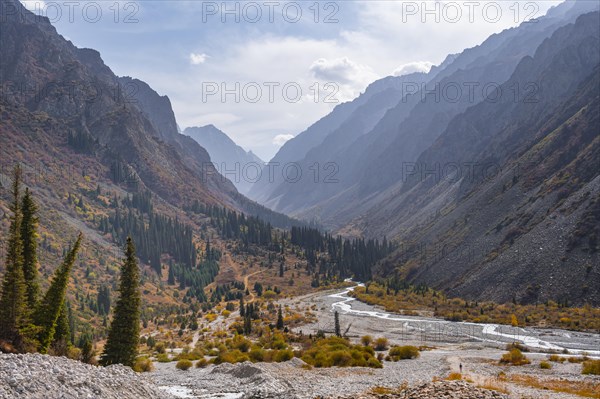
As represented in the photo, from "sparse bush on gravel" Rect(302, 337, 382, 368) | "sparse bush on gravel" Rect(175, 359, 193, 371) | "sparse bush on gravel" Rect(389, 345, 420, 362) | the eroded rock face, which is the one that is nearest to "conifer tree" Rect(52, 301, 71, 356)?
"sparse bush on gravel" Rect(175, 359, 193, 371)

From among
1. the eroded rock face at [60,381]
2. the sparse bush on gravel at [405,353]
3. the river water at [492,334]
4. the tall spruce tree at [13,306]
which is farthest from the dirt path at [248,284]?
the eroded rock face at [60,381]

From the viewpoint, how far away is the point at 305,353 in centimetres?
4541

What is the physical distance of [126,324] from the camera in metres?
37.4

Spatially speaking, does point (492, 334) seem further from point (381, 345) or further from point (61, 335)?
point (61, 335)

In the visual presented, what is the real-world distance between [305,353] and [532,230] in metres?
80.6

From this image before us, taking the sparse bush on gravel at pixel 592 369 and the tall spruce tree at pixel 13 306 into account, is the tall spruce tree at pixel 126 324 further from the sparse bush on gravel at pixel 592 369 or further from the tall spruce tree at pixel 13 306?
the sparse bush on gravel at pixel 592 369

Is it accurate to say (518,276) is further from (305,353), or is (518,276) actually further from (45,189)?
(45,189)

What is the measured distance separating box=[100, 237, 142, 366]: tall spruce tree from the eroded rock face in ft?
39.1

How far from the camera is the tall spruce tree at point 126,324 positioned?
36688 mm

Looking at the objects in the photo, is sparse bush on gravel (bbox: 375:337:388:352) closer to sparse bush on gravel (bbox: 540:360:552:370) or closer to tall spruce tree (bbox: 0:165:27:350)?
sparse bush on gravel (bbox: 540:360:552:370)

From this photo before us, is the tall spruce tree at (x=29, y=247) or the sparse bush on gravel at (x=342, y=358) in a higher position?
the tall spruce tree at (x=29, y=247)

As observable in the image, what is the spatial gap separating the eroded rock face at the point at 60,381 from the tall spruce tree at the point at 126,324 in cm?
1192

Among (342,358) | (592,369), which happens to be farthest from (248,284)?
(592,369)

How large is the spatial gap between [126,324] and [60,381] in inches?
702
